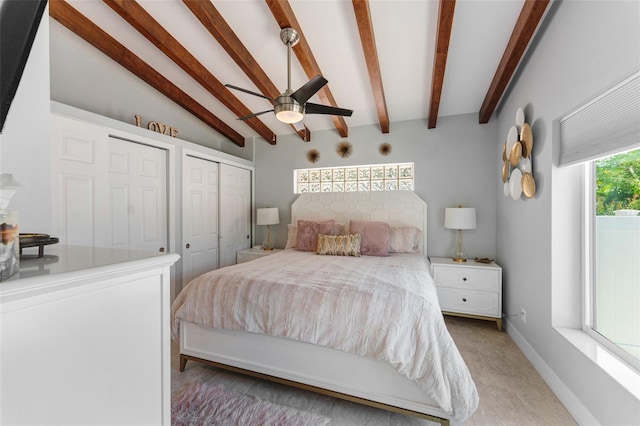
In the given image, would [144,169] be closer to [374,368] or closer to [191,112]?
[191,112]

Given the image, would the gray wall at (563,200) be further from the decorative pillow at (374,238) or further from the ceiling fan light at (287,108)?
the ceiling fan light at (287,108)

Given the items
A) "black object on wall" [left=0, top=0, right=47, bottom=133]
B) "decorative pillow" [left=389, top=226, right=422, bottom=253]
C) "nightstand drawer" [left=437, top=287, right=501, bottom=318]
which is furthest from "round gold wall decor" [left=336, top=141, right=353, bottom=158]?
"black object on wall" [left=0, top=0, right=47, bottom=133]

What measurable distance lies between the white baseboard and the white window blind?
1499mm

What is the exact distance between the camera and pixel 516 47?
2.16 meters

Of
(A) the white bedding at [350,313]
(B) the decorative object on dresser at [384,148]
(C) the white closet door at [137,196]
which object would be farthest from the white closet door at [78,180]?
(B) the decorative object on dresser at [384,148]

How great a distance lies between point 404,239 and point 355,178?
1252 mm

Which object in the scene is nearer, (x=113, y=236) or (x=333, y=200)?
(x=113, y=236)

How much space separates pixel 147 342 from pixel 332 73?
294cm

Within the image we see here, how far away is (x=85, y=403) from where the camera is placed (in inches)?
23.0

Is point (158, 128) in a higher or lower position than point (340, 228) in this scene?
higher

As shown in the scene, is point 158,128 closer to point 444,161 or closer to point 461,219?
point 444,161

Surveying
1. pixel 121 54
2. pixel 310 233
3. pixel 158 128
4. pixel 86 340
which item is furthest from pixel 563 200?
pixel 121 54

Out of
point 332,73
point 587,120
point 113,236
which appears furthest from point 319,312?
point 332,73

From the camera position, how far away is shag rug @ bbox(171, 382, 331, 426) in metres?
1.63
